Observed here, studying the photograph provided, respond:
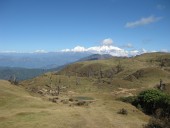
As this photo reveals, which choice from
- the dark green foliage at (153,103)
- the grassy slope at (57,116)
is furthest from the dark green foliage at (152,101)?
the grassy slope at (57,116)

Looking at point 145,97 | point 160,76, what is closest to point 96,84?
point 160,76

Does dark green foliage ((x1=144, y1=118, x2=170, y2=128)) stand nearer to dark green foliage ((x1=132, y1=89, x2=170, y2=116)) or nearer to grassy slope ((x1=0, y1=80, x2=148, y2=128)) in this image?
grassy slope ((x1=0, y1=80, x2=148, y2=128))

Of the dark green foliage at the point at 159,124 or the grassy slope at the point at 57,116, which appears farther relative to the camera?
the grassy slope at the point at 57,116

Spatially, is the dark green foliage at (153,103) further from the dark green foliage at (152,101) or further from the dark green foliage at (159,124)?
the dark green foliage at (159,124)

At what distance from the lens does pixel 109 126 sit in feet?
141

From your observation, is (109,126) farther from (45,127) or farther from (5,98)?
(5,98)

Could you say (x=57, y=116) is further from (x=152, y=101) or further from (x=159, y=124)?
(x=152, y=101)

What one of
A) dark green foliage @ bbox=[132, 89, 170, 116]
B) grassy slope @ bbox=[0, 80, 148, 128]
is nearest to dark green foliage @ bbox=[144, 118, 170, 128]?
grassy slope @ bbox=[0, 80, 148, 128]

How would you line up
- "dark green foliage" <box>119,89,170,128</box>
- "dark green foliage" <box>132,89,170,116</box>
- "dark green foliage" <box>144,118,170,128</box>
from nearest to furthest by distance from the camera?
"dark green foliage" <box>144,118,170,128</box> → "dark green foliage" <box>119,89,170,128</box> → "dark green foliage" <box>132,89,170,116</box>

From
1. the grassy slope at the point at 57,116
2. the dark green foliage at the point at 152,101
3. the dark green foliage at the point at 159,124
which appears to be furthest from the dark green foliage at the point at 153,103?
the dark green foliage at the point at 159,124

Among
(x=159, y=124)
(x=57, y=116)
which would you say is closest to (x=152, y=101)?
(x=159, y=124)

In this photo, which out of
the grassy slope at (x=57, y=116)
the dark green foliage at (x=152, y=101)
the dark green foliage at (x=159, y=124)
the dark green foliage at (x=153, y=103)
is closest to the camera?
the dark green foliage at (x=159, y=124)

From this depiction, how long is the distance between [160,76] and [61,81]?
5818 centimetres

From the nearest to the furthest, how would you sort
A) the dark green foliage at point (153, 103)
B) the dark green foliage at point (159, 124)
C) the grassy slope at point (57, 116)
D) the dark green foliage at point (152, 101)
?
the dark green foliage at point (159, 124), the grassy slope at point (57, 116), the dark green foliage at point (153, 103), the dark green foliage at point (152, 101)
